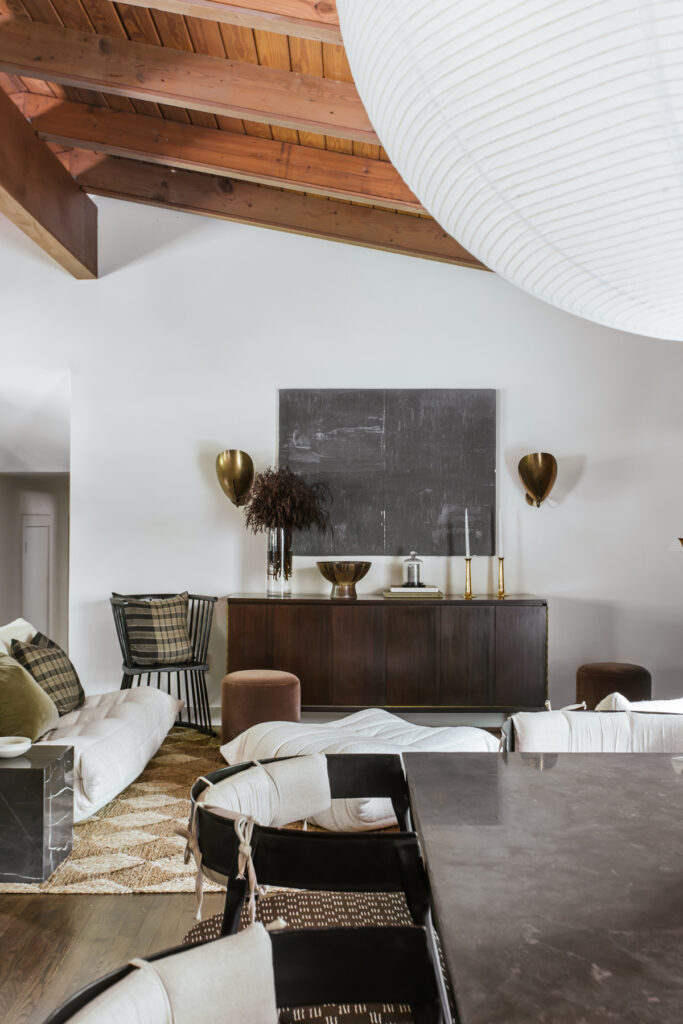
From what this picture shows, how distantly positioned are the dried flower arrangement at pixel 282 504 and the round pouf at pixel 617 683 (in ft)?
6.36

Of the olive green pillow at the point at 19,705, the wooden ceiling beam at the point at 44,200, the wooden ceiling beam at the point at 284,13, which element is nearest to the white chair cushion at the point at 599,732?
the olive green pillow at the point at 19,705

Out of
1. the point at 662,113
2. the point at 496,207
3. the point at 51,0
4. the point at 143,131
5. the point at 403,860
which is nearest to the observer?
the point at 662,113

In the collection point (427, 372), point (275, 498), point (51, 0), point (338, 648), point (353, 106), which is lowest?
point (338, 648)

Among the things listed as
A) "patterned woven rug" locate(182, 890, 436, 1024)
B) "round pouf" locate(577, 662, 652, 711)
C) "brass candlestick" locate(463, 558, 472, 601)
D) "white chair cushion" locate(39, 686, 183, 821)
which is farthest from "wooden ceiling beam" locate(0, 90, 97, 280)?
"round pouf" locate(577, 662, 652, 711)

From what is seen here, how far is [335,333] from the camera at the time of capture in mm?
5586

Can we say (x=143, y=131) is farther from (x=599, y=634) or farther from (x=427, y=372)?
(x=599, y=634)

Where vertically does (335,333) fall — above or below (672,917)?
above

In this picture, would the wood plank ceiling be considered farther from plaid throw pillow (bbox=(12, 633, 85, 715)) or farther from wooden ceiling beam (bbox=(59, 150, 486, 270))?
plaid throw pillow (bbox=(12, 633, 85, 715))

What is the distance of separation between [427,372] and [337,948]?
4.83m

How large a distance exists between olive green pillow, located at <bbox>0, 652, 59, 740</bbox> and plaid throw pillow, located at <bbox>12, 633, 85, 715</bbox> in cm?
39

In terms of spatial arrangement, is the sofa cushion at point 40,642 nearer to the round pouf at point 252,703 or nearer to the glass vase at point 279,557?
the round pouf at point 252,703

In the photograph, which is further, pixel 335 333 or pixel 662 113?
pixel 335 333

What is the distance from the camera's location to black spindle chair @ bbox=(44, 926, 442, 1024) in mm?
991

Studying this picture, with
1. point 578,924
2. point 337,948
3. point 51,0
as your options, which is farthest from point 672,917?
point 51,0
